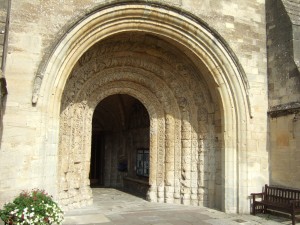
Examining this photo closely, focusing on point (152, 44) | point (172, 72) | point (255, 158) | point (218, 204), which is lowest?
point (218, 204)

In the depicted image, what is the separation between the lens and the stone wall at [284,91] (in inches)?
254

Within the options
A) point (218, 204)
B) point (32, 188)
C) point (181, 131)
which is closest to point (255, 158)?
point (218, 204)

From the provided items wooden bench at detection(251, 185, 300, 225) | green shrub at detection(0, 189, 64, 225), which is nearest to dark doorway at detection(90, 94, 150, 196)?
wooden bench at detection(251, 185, 300, 225)

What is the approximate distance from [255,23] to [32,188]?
18.2 ft

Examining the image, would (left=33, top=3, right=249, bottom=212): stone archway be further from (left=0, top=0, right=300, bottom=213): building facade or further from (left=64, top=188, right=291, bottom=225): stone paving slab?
(left=64, top=188, right=291, bottom=225): stone paving slab

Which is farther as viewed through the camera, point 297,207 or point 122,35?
point 122,35

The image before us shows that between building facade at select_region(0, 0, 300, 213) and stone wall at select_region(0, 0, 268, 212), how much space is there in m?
0.02

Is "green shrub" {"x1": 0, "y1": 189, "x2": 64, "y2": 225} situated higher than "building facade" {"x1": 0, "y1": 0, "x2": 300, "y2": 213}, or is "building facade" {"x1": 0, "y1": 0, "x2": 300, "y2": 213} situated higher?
"building facade" {"x1": 0, "y1": 0, "x2": 300, "y2": 213}

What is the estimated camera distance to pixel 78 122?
7.01 meters

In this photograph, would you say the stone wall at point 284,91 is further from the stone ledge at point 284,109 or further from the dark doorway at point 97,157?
the dark doorway at point 97,157

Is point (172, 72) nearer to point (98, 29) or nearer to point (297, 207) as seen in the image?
point (98, 29)

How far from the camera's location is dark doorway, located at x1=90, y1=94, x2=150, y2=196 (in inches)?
380

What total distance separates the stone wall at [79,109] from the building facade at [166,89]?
0.06ft

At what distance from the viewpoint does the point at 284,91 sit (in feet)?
22.2
